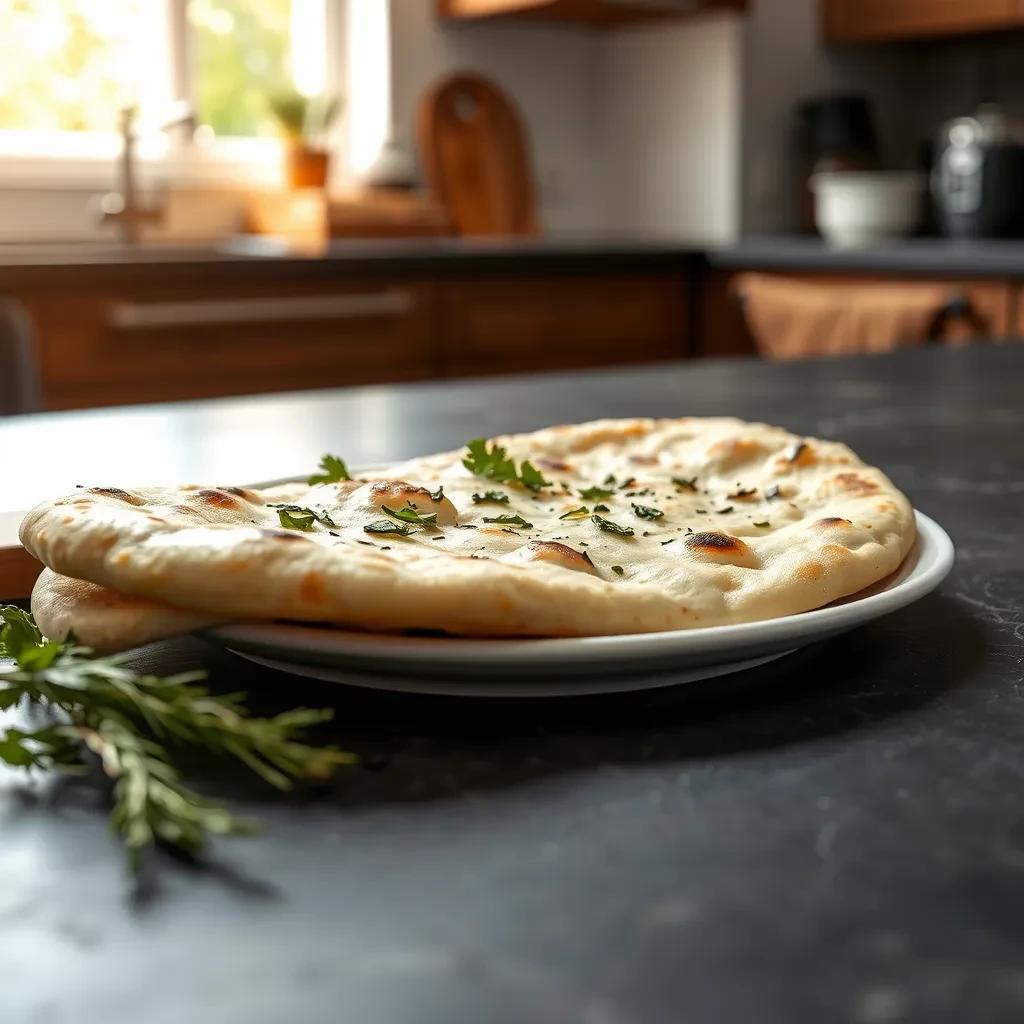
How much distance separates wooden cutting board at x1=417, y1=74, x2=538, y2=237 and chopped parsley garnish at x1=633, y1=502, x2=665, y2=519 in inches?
143

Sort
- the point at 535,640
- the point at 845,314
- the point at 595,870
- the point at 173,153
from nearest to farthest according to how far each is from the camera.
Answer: the point at 595,870 → the point at 535,640 → the point at 845,314 → the point at 173,153

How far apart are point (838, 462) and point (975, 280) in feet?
8.39

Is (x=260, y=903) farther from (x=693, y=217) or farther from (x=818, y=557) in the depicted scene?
(x=693, y=217)

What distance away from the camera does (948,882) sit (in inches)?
16.0

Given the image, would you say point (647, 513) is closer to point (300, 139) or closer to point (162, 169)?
point (300, 139)

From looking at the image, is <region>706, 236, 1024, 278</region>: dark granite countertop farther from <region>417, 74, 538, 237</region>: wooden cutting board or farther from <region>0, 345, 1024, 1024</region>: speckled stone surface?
<region>0, 345, 1024, 1024</region>: speckled stone surface

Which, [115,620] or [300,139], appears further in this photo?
[300,139]

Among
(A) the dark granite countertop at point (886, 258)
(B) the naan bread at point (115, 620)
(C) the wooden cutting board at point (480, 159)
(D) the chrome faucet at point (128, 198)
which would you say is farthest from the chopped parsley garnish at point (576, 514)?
(C) the wooden cutting board at point (480, 159)

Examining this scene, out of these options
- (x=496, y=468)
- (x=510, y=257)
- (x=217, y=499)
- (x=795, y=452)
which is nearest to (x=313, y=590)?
(x=217, y=499)

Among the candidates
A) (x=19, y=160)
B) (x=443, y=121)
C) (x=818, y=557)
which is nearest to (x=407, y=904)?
(x=818, y=557)

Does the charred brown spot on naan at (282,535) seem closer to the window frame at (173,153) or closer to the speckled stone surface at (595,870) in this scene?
the speckled stone surface at (595,870)

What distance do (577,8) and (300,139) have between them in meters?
0.97

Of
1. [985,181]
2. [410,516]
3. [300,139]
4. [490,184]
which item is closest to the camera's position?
[410,516]

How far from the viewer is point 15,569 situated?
72cm
